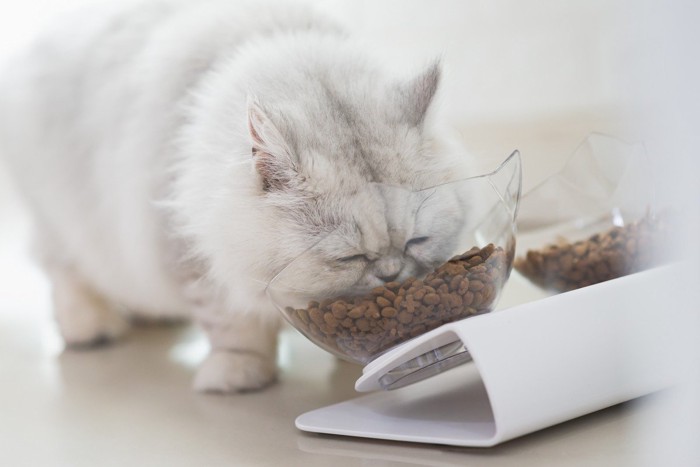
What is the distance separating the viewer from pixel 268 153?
46.3 inches

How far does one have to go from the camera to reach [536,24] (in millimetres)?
3223

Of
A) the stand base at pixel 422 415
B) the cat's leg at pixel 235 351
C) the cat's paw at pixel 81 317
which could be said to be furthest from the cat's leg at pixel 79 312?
the stand base at pixel 422 415

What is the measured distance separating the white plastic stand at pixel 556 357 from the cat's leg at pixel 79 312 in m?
0.95

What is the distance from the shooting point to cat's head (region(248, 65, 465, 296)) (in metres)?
1.14

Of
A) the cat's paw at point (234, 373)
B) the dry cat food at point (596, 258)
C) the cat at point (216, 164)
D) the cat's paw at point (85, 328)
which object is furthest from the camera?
the cat's paw at point (85, 328)

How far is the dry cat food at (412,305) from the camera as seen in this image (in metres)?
1.14

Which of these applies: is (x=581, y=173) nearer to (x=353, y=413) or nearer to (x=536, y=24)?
(x=353, y=413)

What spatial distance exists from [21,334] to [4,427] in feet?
2.36

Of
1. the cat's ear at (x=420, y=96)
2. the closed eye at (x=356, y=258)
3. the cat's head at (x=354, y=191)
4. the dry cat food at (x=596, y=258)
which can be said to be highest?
the cat's ear at (x=420, y=96)

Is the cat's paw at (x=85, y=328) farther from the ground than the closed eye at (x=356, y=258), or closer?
closer

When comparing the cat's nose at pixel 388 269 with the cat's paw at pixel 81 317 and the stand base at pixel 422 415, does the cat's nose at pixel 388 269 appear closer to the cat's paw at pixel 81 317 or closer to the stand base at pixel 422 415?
the stand base at pixel 422 415

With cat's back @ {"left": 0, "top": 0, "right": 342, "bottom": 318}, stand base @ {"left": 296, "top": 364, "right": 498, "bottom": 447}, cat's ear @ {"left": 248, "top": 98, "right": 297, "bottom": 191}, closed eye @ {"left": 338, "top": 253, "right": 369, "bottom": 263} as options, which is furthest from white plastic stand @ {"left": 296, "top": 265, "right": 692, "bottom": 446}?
cat's back @ {"left": 0, "top": 0, "right": 342, "bottom": 318}

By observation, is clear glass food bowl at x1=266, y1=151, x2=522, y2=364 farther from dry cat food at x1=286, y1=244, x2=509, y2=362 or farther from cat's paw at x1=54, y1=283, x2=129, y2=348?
cat's paw at x1=54, y1=283, x2=129, y2=348

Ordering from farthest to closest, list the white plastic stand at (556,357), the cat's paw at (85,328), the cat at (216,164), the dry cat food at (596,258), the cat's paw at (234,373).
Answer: the cat's paw at (85,328) < the cat's paw at (234,373) < the dry cat food at (596,258) < the cat at (216,164) < the white plastic stand at (556,357)
